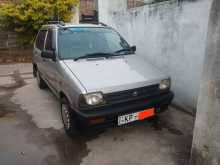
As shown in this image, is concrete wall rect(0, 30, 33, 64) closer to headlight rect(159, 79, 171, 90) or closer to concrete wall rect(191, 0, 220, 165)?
headlight rect(159, 79, 171, 90)

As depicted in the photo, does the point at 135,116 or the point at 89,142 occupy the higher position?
the point at 135,116

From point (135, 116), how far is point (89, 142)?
88 cm

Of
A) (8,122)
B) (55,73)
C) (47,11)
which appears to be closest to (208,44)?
(55,73)

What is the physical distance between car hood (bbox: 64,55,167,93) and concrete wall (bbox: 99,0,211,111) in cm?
103

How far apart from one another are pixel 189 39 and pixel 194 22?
33cm

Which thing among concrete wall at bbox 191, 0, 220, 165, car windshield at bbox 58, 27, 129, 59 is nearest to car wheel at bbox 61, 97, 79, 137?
car windshield at bbox 58, 27, 129, 59

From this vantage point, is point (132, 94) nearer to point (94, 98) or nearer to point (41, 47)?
point (94, 98)

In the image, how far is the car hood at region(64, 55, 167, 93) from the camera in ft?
9.47

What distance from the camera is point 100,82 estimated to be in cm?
291

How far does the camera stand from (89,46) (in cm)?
384

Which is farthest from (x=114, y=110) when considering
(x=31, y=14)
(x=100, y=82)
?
(x=31, y=14)

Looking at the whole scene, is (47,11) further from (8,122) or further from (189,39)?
(189,39)

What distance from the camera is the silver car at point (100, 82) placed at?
282 cm

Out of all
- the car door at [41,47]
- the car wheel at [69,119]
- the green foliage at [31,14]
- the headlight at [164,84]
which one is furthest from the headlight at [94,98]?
the green foliage at [31,14]
